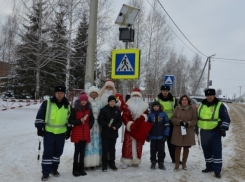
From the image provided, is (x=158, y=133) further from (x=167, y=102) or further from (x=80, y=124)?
(x=80, y=124)

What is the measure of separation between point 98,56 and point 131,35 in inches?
631

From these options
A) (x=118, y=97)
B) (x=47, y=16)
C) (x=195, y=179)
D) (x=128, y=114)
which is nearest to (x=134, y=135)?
(x=128, y=114)

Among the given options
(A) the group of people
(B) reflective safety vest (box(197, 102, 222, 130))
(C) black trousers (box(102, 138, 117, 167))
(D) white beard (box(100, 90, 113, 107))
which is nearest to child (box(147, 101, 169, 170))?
(A) the group of people

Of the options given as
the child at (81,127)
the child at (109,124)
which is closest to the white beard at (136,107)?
the child at (109,124)

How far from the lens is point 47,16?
19.6 m

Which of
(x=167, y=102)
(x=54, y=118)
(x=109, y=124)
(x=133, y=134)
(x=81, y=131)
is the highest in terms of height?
(x=167, y=102)

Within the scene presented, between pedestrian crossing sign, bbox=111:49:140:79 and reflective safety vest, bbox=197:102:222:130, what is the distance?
1.91 meters

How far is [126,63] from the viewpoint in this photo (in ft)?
21.5

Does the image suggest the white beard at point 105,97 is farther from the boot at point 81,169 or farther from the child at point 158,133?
the boot at point 81,169

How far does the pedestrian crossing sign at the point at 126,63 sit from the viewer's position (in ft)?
21.3

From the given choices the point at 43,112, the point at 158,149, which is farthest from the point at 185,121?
the point at 43,112

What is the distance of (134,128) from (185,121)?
1.15 m

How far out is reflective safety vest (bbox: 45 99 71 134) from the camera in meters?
4.77

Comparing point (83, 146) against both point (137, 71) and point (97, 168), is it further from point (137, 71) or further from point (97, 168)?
point (137, 71)
